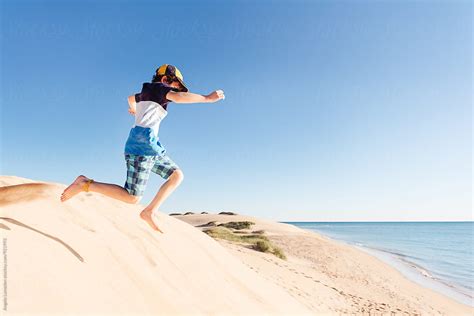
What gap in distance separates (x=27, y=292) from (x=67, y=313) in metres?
0.32

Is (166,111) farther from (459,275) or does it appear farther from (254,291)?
(459,275)

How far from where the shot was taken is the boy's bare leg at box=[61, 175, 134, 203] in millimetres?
3654

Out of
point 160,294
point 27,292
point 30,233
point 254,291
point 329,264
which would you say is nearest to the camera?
point 27,292

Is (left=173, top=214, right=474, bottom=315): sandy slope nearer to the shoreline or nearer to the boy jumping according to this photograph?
the shoreline

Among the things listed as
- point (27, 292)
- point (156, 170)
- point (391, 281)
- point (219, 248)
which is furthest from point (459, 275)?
point (27, 292)

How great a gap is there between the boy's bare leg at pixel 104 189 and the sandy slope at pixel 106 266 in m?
0.45

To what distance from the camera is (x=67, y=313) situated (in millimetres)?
2578

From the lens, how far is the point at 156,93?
3.69m

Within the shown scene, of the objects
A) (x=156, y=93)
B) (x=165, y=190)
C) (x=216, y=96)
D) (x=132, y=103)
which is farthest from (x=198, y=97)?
(x=165, y=190)

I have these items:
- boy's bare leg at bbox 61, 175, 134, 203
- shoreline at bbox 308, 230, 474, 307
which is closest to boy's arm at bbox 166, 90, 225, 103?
boy's bare leg at bbox 61, 175, 134, 203

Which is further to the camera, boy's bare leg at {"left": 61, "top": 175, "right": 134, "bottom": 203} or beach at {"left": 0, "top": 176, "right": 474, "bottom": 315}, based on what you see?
boy's bare leg at {"left": 61, "top": 175, "right": 134, "bottom": 203}

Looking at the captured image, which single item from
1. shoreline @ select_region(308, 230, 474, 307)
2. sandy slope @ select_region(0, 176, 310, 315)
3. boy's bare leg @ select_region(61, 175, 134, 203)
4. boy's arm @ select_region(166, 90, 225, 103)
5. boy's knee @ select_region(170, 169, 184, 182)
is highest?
boy's arm @ select_region(166, 90, 225, 103)

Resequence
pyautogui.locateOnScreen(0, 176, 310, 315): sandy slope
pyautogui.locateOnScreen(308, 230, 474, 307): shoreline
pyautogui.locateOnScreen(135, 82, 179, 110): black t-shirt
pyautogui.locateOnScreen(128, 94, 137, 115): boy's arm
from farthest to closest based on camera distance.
Result: 1. pyautogui.locateOnScreen(308, 230, 474, 307): shoreline
2. pyautogui.locateOnScreen(128, 94, 137, 115): boy's arm
3. pyautogui.locateOnScreen(135, 82, 179, 110): black t-shirt
4. pyautogui.locateOnScreen(0, 176, 310, 315): sandy slope

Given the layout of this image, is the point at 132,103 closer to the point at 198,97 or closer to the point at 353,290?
the point at 198,97
